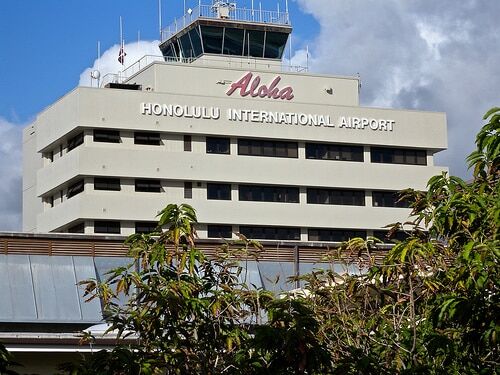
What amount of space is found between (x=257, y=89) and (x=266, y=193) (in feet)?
31.8

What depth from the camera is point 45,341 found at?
3644 centimetres

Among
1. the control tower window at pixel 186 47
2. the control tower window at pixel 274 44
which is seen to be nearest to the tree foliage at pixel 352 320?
the control tower window at pixel 186 47

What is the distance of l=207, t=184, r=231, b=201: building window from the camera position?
10832 centimetres

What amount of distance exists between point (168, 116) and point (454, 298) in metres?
89.7

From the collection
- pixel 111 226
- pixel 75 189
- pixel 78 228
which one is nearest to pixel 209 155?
pixel 111 226

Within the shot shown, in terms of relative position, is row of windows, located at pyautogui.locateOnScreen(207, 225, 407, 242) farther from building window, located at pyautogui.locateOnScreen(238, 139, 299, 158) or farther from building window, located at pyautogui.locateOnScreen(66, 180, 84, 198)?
building window, located at pyautogui.locateOnScreen(66, 180, 84, 198)

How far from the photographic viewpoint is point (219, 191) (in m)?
109

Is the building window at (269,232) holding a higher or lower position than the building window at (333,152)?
lower

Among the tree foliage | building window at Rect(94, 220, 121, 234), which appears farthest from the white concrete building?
the tree foliage

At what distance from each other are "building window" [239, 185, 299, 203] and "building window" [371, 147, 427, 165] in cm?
906

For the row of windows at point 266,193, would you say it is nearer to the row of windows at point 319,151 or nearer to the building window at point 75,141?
the row of windows at point 319,151

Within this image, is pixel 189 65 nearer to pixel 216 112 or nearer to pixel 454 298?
pixel 216 112

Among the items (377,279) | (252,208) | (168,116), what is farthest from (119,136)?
(377,279)

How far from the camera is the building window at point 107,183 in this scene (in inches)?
4161
